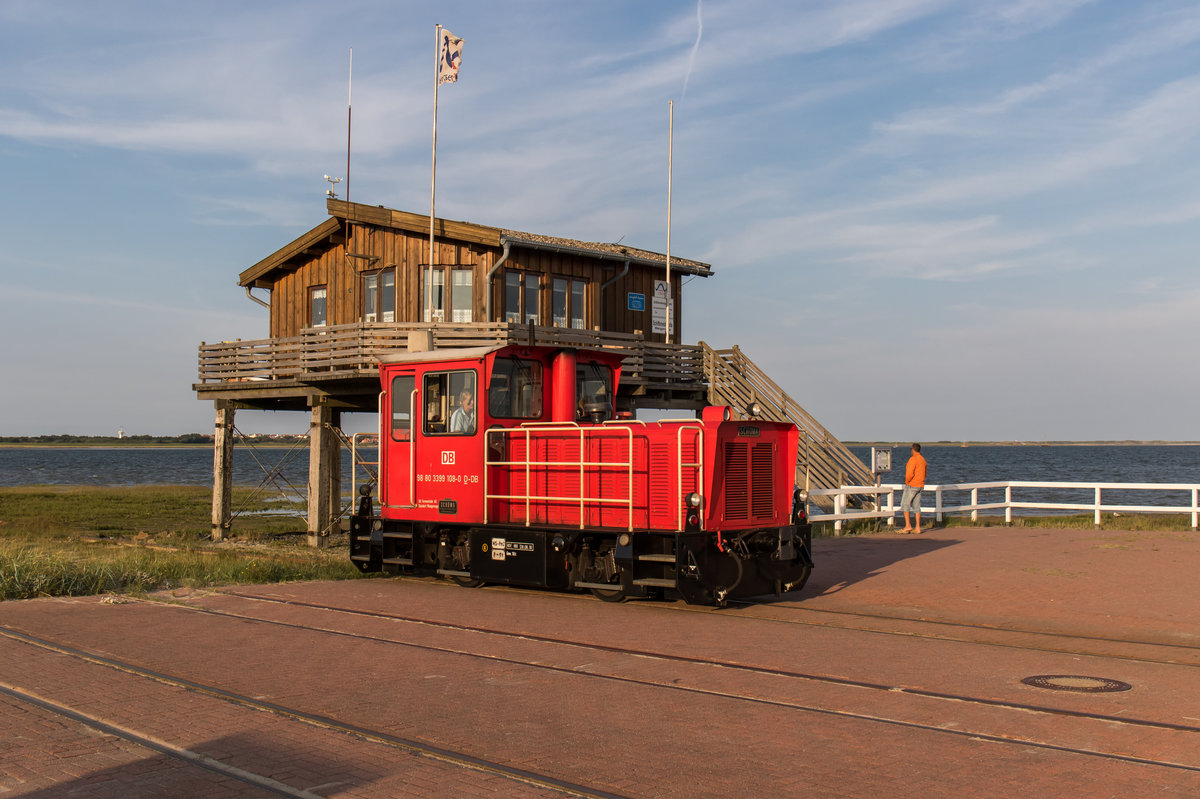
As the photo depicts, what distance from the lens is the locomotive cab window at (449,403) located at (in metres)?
14.2

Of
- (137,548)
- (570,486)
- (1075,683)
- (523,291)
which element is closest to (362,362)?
(523,291)

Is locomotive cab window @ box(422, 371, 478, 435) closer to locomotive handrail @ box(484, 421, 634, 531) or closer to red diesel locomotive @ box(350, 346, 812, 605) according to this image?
red diesel locomotive @ box(350, 346, 812, 605)

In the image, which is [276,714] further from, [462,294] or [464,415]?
[462,294]

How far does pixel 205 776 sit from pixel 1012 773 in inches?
180

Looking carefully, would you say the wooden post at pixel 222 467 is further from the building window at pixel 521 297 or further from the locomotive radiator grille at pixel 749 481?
the locomotive radiator grille at pixel 749 481

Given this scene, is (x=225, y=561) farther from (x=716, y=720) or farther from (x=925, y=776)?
(x=925, y=776)

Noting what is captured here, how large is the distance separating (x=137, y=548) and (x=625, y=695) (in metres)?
19.0

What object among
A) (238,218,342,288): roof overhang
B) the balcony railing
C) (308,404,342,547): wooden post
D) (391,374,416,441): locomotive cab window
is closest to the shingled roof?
(238,218,342,288): roof overhang

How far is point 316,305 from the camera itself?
28.1 m

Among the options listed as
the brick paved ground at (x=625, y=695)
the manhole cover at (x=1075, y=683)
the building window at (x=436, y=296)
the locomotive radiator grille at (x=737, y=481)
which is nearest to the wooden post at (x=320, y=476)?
the building window at (x=436, y=296)

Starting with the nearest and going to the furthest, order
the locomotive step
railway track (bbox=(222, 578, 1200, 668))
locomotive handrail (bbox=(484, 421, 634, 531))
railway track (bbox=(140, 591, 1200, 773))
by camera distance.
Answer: railway track (bbox=(140, 591, 1200, 773)), railway track (bbox=(222, 578, 1200, 668)), locomotive handrail (bbox=(484, 421, 634, 531)), the locomotive step

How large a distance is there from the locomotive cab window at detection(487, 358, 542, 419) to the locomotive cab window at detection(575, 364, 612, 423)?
559mm

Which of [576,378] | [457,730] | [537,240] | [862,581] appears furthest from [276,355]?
[457,730]

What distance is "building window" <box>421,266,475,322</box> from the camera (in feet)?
82.9
